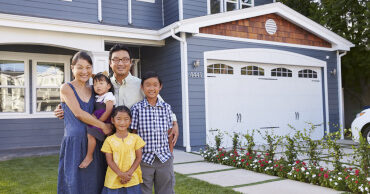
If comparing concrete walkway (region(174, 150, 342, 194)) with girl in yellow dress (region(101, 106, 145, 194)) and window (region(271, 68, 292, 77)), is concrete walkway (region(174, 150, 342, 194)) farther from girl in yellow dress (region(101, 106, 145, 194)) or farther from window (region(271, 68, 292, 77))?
window (region(271, 68, 292, 77))

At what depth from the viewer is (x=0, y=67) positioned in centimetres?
810

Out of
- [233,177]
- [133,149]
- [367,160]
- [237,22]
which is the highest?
[237,22]

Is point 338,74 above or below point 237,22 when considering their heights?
below

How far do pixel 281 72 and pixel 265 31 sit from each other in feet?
4.42

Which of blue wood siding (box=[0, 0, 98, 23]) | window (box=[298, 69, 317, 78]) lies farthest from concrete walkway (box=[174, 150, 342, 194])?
window (box=[298, 69, 317, 78])

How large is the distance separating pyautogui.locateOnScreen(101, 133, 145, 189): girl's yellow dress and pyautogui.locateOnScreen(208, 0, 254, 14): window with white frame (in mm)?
8314

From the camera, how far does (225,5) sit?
10383 millimetres

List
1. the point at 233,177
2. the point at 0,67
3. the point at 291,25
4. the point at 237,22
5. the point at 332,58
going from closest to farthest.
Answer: the point at 233,177 → the point at 0,67 → the point at 237,22 → the point at 291,25 → the point at 332,58

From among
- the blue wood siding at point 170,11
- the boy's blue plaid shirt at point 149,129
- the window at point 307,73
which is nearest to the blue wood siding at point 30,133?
the blue wood siding at point 170,11

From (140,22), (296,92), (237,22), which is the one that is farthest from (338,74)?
(140,22)

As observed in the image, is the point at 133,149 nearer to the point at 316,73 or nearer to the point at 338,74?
the point at 316,73

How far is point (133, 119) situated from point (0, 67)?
698 centimetres

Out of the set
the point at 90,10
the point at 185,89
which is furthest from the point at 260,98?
the point at 90,10

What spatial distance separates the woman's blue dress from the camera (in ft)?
7.86
